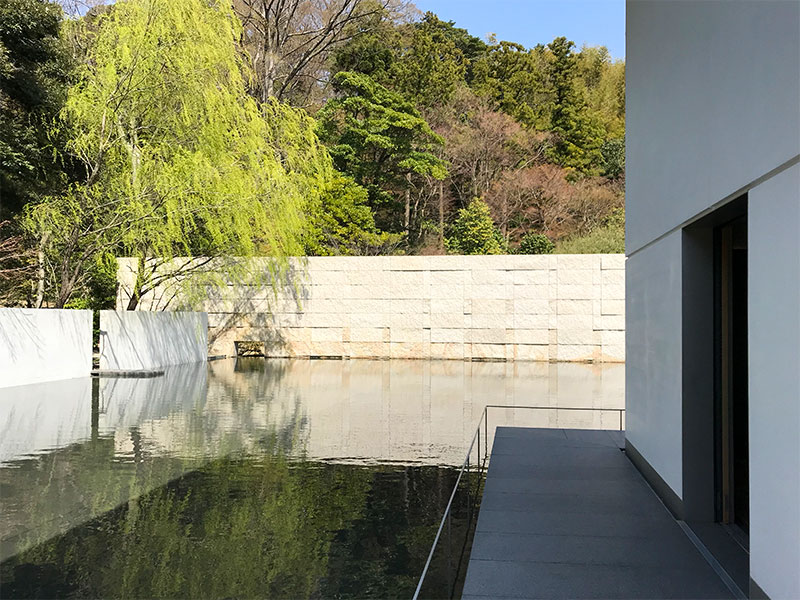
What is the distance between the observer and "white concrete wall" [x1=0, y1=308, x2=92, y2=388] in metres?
13.1

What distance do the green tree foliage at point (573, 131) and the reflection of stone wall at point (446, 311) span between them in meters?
9.53

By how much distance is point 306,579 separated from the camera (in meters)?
4.08

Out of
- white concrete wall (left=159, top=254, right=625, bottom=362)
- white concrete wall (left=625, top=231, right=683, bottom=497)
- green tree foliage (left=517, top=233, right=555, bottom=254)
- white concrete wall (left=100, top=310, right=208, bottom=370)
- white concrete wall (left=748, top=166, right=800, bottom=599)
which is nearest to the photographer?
white concrete wall (left=748, top=166, right=800, bottom=599)

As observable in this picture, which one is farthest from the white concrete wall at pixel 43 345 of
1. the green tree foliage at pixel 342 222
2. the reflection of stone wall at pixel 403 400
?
the green tree foliage at pixel 342 222

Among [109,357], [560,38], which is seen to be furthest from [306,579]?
[560,38]

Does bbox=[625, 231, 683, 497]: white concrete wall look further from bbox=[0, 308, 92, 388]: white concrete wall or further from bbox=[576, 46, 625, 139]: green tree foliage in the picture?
bbox=[576, 46, 625, 139]: green tree foliage

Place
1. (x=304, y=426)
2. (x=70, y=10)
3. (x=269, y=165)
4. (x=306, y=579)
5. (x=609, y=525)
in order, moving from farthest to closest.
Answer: (x=70, y=10) → (x=269, y=165) → (x=304, y=426) → (x=609, y=525) → (x=306, y=579)

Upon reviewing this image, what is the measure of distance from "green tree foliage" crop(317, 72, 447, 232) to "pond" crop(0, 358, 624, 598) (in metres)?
14.4

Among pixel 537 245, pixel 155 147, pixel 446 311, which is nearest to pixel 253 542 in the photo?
pixel 155 147

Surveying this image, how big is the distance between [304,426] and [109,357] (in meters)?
8.44

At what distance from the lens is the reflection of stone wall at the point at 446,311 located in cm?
2083

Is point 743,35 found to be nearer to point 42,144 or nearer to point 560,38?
point 42,144

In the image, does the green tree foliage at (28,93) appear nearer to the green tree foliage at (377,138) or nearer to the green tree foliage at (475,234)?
the green tree foliage at (377,138)

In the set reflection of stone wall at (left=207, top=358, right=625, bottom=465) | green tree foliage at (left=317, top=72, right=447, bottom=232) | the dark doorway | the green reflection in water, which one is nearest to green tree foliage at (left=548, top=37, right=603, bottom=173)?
green tree foliage at (left=317, top=72, right=447, bottom=232)
